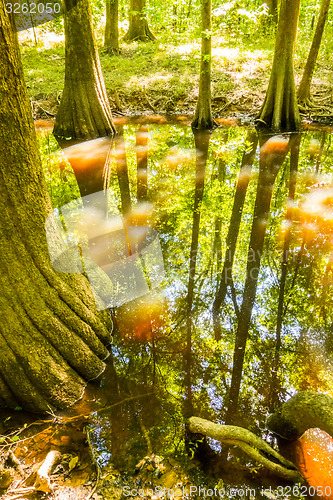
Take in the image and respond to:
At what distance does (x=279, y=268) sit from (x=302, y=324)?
1.05m

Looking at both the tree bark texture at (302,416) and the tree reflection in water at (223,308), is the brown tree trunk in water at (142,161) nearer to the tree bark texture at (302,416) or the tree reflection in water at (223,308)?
the tree reflection in water at (223,308)

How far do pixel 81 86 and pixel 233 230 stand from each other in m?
6.92

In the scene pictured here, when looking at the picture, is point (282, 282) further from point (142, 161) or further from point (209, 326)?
point (142, 161)

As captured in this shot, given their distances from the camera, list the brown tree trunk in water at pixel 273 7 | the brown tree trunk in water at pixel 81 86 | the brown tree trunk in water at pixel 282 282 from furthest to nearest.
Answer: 1. the brown tree trunk in water at pixel 273 7
2. the brown tree trunk in water at pixel 81 86
3. the brown tree trunk in water at pixel 282 282

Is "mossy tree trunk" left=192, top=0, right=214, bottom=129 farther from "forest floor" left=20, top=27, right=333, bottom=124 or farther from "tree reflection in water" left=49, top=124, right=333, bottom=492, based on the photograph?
"tree reflection in water" left=49, top=124, right=333, bottom=492

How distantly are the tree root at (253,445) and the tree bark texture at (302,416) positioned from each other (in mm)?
252

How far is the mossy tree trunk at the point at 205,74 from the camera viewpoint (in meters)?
8.82

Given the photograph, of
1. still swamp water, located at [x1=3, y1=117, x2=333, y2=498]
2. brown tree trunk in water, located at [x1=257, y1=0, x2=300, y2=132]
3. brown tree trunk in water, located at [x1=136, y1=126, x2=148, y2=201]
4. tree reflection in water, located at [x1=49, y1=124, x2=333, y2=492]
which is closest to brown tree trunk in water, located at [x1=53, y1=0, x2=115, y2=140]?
brown tree trunk in water, located at [x1=136, y1=126, x2=148, y2=201]

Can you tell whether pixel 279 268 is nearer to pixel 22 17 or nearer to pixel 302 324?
pixel 302 324

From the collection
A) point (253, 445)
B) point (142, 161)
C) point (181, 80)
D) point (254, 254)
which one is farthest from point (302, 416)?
point (181, 80)

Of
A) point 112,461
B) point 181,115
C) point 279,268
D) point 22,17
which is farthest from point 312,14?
point 112,461

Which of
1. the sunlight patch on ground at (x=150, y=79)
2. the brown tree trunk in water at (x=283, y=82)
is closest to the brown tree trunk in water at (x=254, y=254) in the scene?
the brown tree trunk in water at (x=283, y=82)

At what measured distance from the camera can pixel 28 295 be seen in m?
2.96

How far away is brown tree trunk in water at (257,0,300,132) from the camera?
9289 mm
